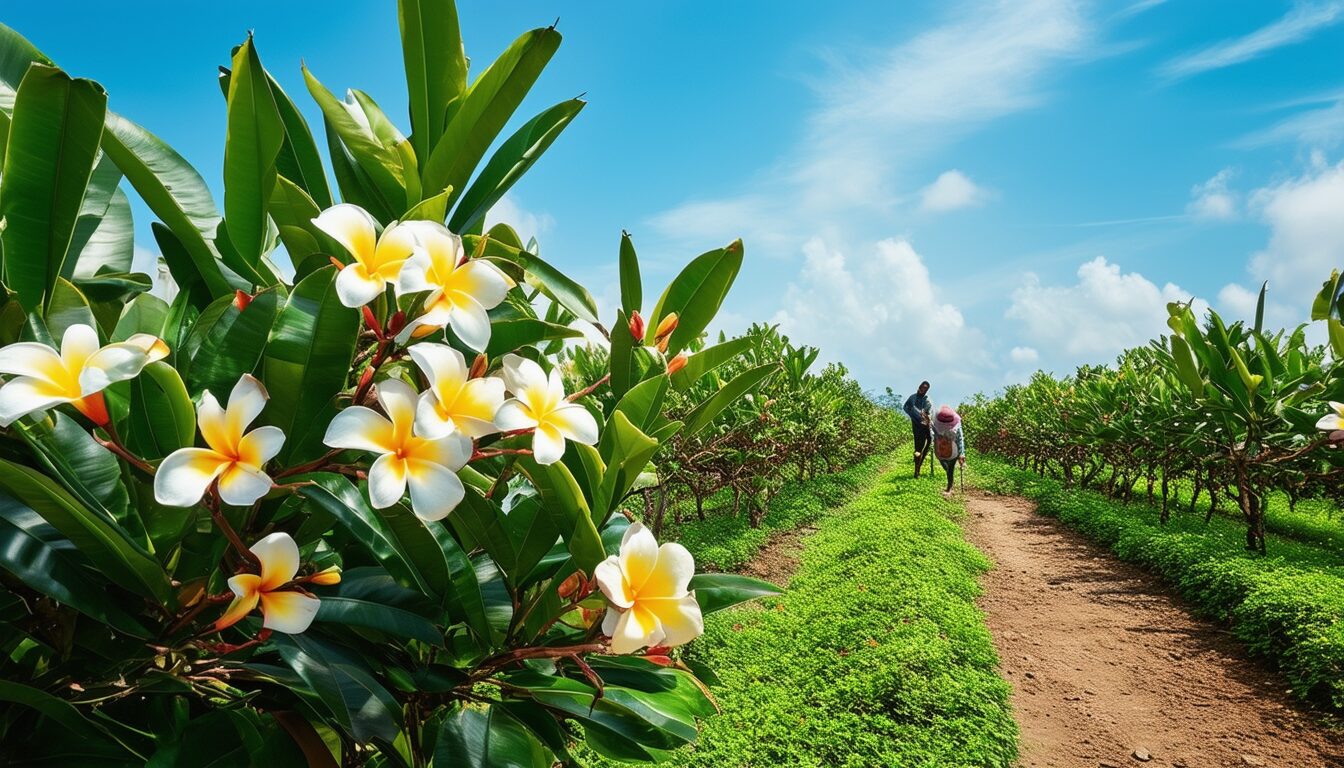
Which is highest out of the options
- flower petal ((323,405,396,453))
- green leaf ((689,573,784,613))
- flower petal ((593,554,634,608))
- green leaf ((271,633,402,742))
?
flower petal ((323,405,396,453))

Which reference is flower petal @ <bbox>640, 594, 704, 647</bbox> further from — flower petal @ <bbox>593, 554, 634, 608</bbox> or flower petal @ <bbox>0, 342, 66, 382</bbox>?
flower petal @ <bbox>0, 342, 66, 382</bbox>

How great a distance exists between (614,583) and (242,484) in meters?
0.28

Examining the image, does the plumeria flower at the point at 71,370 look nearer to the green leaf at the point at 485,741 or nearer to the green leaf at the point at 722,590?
the green leaf at the point at 485,741

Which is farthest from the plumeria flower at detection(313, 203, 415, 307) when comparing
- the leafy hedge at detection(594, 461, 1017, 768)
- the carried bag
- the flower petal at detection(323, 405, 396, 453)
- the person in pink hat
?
the carried bag

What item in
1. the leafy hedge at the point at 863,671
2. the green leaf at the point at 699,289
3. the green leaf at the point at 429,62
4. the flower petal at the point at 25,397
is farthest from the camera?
the leafy hedge at the point at 863,671

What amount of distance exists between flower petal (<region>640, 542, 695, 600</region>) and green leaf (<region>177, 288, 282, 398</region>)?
1.27ft

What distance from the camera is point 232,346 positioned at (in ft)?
2.10

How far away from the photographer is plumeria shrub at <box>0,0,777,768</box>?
0.57 m

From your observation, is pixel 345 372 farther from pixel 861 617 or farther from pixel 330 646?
pixel 861 617

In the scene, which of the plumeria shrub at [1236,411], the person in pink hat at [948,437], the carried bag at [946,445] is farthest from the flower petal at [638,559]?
the carried bag at [946,445]

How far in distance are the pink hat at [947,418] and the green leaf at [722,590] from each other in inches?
444

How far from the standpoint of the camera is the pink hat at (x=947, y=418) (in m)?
11.4

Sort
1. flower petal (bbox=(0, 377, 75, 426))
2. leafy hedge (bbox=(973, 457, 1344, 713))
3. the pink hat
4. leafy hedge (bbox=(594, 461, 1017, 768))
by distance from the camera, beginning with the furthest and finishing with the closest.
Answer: the pink hat → leafy hedge (bbox=(973, 457, 1344, 713)) → leafy hedge (bbox=(594, 461, 1017, 768)) → flower petal (bbox=(0, 377, 75, 426))

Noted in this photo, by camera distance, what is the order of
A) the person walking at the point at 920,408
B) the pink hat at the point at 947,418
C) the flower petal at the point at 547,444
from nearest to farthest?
the flower petal at the point at 547,444, the pink hat at the point at 947,418, the person walking at the point at 920,408
